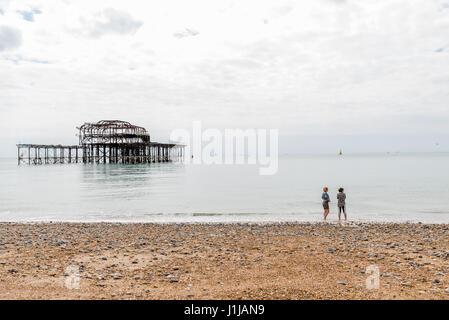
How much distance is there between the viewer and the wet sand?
5.18m

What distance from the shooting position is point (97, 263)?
680 centimetres

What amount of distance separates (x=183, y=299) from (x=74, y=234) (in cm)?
637

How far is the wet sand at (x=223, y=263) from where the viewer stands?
204 inches

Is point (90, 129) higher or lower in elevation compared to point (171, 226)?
higher

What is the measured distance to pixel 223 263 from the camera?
6.77 meters
